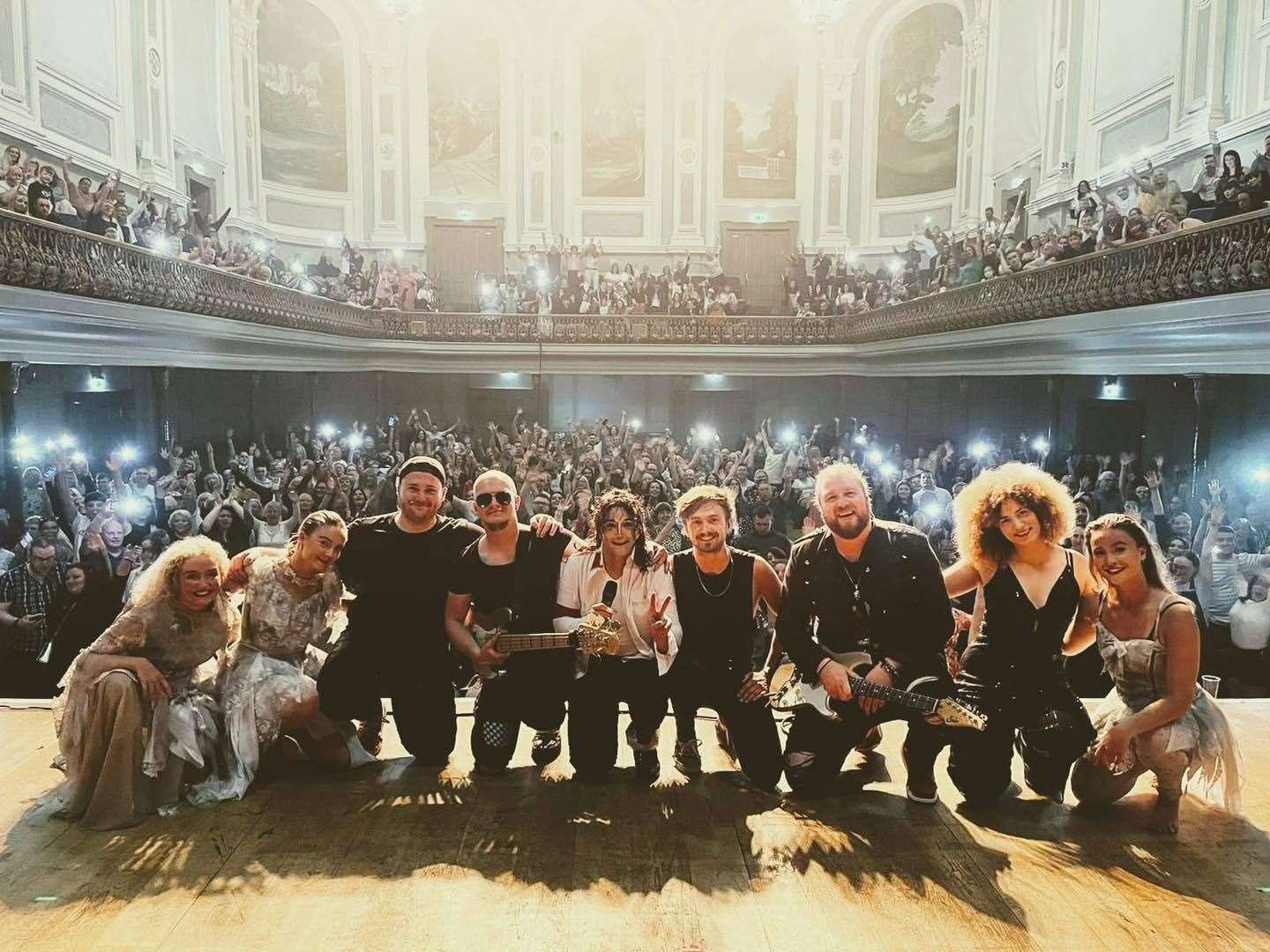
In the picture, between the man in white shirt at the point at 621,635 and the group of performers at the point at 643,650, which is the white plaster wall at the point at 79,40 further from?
the man in white shirt at the point at 621,635

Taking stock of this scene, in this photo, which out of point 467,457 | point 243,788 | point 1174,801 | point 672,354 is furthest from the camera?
point 672,354

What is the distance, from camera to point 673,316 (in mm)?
18016

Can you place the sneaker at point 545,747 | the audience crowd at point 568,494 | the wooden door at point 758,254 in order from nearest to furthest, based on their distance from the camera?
the sneaker at point 545,747 → the audience crowd at point 568,494 → the wooden door at point 758,254

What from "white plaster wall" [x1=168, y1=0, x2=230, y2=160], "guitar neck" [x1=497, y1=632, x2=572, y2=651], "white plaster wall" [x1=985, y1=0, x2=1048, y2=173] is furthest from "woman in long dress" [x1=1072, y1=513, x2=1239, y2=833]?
"white plaster wall" [x1=168, y1=0, x2=230, y2=160]

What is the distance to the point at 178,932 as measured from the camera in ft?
8.79

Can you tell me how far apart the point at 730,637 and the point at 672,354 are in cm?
1465

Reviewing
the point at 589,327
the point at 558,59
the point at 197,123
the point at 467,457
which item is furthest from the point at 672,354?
the point at 197,123

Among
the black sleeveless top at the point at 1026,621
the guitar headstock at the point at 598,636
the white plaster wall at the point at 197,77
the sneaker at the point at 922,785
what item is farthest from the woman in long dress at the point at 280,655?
the white plaster wall at the point at 197,77

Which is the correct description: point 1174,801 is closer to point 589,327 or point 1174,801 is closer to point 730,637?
point 730,637

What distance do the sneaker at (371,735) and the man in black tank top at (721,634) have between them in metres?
1.43

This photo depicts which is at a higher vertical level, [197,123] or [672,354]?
[197,123]

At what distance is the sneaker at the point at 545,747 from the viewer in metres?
3.92

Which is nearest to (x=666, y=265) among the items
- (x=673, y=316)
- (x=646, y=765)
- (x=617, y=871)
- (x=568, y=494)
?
(x=673, y=316)

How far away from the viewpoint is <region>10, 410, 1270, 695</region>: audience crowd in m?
7.39
